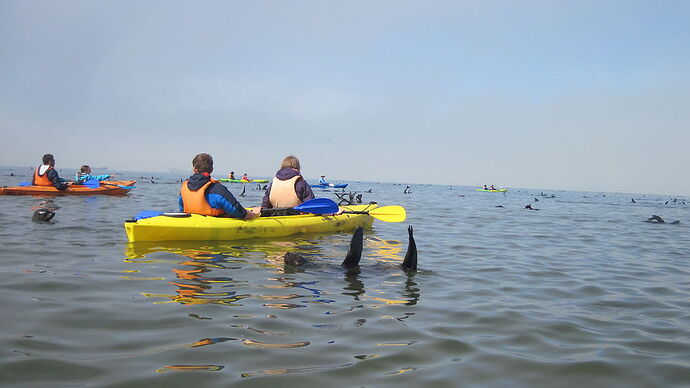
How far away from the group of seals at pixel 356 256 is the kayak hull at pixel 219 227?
100.0 inches

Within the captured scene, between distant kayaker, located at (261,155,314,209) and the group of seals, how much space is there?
3.74 meters

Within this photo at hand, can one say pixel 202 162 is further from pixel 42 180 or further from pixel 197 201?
pixel 42 180

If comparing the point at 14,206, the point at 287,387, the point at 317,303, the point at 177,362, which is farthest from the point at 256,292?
the point at 14,206

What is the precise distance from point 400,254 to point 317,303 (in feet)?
12.4

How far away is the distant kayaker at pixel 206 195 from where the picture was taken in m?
8.12

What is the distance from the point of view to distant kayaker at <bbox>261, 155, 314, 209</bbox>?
970 cm

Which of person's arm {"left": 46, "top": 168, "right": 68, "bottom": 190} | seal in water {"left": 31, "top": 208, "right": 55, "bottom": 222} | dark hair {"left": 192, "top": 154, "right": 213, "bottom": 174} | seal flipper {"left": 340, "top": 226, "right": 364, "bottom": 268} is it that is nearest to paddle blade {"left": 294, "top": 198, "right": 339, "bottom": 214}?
dark hair {"left": 192, "top": 154, "right": 213, "bottom": 174}

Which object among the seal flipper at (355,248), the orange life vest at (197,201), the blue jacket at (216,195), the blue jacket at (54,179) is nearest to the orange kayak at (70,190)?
the blue jacket at (54,179)

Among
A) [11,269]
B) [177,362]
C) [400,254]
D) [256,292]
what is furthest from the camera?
[400,254]

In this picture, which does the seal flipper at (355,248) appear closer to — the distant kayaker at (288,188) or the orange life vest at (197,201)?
the orange life vest at (197,201)

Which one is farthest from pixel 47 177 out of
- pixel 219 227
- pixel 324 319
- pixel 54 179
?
pixel 324 319

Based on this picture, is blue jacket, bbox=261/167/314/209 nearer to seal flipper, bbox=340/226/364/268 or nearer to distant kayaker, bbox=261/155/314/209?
distant kayaker, bbox=261/155/314/209

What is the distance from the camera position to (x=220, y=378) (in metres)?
2.62

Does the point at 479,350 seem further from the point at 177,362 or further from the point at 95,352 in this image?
the point at 95,352
